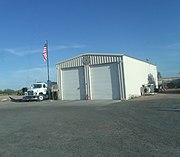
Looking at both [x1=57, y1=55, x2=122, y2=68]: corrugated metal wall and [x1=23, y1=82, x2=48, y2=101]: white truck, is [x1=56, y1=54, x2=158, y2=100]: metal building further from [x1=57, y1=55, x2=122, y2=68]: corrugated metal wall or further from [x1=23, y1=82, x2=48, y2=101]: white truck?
[x1=23, y1=82, x2=48, y2=101]: white truck

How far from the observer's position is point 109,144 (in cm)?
774

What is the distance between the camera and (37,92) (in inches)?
1357

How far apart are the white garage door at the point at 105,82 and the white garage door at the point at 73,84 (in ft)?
4.94

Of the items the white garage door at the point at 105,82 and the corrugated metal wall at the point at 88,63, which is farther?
the white garage door at the point at 105,82

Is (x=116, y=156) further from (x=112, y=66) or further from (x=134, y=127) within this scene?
(x=112, y=66)

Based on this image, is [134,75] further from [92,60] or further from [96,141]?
[96,141]

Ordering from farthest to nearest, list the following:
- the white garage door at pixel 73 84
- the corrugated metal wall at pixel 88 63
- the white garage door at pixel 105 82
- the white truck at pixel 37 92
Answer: the white truck at pixel 37 92 → the white garage door at pixel 73 84 → the white garage door at pixel 105 82 → the corrugated metal wall at pixel 88 63

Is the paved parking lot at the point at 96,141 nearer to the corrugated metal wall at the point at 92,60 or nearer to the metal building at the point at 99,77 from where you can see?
the metal building at the point at 99,77

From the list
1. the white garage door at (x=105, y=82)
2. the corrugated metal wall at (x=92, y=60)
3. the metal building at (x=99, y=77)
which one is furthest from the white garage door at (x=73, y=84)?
the white garage door at (x=105, y=82)

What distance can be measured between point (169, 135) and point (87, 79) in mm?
21668

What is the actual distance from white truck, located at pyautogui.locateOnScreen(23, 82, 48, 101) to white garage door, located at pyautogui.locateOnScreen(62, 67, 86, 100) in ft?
12.2

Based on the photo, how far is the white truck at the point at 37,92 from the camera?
3431 cm

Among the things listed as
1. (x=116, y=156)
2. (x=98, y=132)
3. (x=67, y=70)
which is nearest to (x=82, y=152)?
(x=116, y=156)

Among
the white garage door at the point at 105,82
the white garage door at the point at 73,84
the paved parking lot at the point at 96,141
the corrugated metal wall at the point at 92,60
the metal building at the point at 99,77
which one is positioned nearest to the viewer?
the paved parking lot at the point at 96,141
